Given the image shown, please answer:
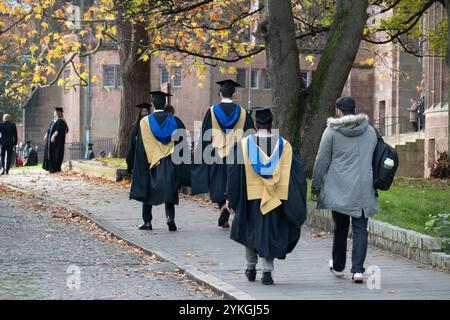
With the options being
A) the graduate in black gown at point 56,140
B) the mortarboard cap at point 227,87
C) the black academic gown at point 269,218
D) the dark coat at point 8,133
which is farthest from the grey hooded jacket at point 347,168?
the dark coat at point 8,133

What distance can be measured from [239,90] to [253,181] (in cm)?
5738

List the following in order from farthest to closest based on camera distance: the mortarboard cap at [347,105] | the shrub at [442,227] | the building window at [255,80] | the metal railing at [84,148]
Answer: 1. the building window at [255,80]
2. the metal railing at [84,148]
3. the shrub at [442,227]
4. the mortarboard cap at [347,105]

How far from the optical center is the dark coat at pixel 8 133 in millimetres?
34188

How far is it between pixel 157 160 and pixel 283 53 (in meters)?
5.71

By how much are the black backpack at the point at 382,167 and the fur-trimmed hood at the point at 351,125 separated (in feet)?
0.79

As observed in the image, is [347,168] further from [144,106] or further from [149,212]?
[144,106]

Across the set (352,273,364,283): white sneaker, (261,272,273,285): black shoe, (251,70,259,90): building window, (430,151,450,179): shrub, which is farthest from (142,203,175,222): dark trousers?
(251,70,259,90): building window

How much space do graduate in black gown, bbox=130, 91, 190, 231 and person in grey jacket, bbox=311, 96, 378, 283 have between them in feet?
16.7

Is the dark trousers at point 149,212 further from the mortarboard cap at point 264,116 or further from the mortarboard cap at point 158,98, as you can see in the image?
the mortarboard cap at point 264,116

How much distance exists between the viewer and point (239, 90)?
68.8 metres

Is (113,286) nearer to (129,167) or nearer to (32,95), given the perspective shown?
(129,167)

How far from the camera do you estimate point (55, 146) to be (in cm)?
3128

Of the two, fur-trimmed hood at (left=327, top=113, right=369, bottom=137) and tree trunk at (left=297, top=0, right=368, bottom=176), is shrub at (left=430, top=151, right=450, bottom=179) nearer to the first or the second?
tree trunk at (left=297, top=0, right=368, bottom=176)
